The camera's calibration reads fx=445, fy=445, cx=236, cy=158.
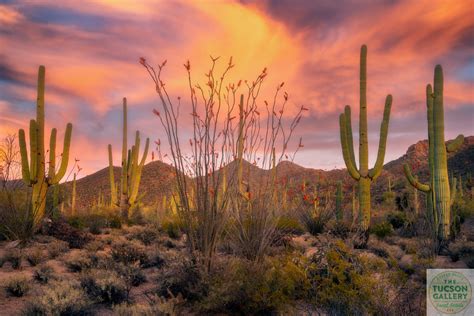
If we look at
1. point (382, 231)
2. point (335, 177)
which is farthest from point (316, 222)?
point (335, 177)

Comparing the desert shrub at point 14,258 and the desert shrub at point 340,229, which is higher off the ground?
the desert shrub at point 340,229

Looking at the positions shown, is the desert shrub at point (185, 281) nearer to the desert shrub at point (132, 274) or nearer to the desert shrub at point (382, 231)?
the desert shrub at point (132, 274)

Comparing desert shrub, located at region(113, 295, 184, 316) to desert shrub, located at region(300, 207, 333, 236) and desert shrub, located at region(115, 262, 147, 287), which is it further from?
desert shrub, located at region(300, 207, 333, 236)

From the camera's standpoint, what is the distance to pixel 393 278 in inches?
224

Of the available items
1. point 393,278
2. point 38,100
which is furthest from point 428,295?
point 38,100

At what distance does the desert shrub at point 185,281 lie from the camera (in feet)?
18.8

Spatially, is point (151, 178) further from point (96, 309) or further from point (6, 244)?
point (96, 309)

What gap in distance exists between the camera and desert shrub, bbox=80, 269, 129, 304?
6.21 meters

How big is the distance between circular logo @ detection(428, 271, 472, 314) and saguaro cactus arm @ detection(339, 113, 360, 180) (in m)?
7.84

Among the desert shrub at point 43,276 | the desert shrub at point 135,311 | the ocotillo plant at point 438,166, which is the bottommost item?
the desert shrub at point 135,311

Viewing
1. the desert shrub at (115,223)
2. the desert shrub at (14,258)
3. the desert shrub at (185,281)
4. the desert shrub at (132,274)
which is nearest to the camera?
the desert shrub at (185,281)

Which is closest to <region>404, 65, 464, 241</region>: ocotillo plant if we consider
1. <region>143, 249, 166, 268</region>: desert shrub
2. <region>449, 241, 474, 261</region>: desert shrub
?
<region>449, 241, 474, 261</region>: desert shrub

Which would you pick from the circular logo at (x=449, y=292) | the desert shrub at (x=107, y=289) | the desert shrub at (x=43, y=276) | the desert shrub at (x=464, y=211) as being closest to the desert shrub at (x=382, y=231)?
the desert shrub at (x=464, y=211)

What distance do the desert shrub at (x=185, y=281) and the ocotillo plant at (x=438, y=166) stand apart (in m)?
7.69
